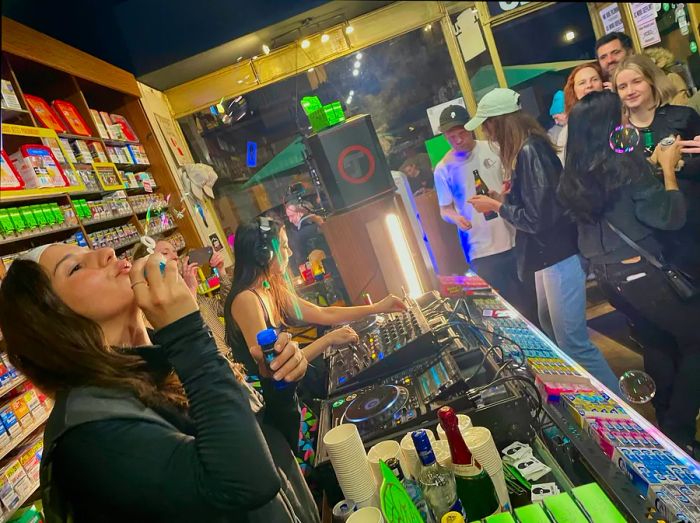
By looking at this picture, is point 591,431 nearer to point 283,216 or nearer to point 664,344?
point 664,344

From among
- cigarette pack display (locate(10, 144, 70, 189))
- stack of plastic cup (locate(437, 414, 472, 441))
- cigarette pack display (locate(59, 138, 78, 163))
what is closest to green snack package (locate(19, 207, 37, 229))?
cigarette pack display (locate(10, 144, 70, 189))

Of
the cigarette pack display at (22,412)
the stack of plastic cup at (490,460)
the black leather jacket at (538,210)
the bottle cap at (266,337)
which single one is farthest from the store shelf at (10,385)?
the black leather jacket at (538,210)

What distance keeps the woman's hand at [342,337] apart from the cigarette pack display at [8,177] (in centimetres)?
129

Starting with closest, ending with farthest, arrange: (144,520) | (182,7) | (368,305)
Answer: (144,520) → (182,7) → (368,305)

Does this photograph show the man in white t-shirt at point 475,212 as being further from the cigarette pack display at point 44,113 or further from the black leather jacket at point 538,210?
the cigarette pack display at point 44,113

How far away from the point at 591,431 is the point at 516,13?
133cm

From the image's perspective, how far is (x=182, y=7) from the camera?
1.37m

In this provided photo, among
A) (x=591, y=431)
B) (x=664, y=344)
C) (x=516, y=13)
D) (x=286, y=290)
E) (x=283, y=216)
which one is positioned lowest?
(x=664, y=344)

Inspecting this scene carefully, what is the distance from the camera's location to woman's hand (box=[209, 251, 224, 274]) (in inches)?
67.2

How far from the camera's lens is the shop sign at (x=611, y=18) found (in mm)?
1592

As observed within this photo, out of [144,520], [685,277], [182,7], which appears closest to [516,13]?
[182,7]

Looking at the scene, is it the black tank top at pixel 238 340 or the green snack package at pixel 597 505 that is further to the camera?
the black tank top at pixel 238 340

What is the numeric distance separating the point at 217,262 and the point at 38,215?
882mm

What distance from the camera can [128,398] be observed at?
902 millimetres
